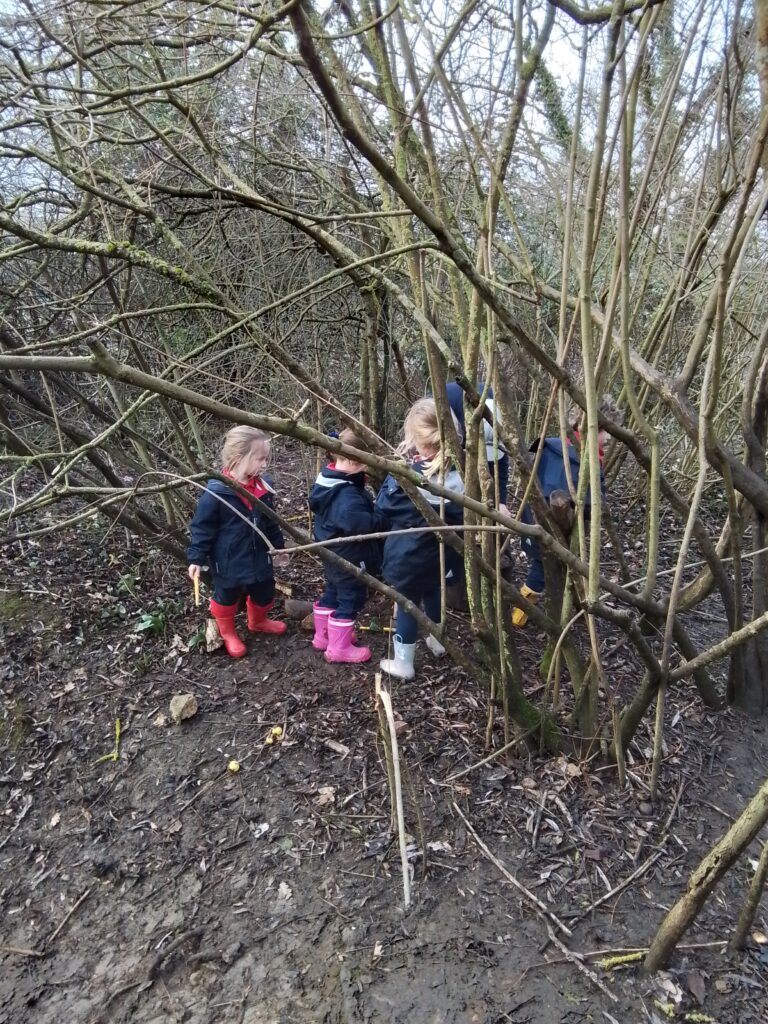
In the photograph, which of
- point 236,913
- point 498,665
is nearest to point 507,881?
point 498,665

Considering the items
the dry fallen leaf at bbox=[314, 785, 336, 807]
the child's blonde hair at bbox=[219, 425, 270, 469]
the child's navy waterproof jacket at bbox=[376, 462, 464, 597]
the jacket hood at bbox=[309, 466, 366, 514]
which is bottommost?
the dry fallen leaf at bbox=[314, 785, 336, 807]

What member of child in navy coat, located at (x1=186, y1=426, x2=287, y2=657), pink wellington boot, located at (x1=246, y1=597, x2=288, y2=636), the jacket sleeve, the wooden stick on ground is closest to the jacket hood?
child in navy coat, located at (x1=186, y1=426, x2=287, y2=657)

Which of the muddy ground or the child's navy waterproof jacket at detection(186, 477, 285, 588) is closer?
the muddy ground

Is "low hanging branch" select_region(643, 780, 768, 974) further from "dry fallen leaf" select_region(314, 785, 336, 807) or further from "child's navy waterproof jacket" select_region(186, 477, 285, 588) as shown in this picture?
"child's navy waterproof jacket" select_region(186, 477, 285, 588)

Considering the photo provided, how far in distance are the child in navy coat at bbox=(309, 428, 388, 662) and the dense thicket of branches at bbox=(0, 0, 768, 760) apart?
506 mm

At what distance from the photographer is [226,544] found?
11.1ft

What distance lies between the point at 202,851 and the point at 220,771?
36 cm

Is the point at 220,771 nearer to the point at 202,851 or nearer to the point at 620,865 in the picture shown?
the point at 202,851

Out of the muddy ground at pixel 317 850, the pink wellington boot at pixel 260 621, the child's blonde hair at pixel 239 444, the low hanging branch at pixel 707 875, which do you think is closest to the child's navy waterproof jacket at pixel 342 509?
the child's blonde hair at pixel 239 444

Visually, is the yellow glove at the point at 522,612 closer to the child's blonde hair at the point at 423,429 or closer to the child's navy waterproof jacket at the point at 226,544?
the child's blonde hair at the point at 423,429

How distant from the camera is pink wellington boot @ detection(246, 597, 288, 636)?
11.8 feet

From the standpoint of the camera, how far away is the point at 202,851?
8.32 feet

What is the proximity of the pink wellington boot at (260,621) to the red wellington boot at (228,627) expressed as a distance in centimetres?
11

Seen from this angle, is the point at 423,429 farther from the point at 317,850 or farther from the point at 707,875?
the point at 707,875
